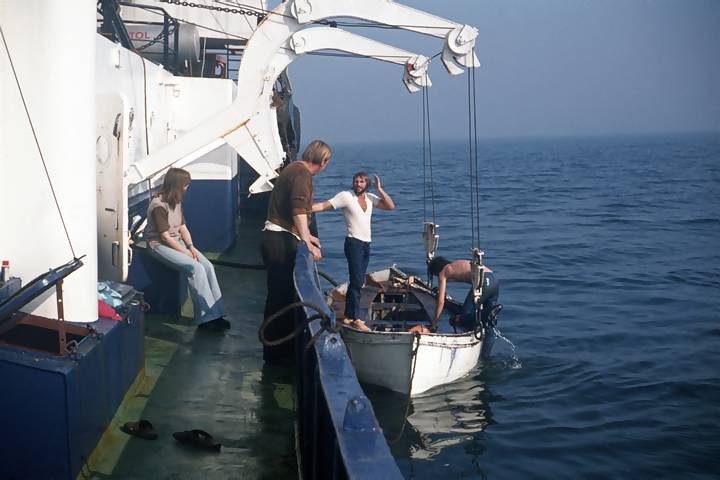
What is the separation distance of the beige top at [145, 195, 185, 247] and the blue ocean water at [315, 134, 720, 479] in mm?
3013

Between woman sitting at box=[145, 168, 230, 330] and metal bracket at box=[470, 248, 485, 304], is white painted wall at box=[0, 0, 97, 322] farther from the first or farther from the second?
metal bracket at box=[470, 248, 485, 304]

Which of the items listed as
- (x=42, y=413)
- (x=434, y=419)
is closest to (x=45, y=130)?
(x=42, y=413)

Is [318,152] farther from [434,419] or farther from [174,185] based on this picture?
[434,419]

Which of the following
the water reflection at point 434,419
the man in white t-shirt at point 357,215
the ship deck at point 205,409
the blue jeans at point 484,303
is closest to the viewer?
the ship deck at point 205,409

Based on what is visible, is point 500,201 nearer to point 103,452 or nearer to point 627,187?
point 627,187

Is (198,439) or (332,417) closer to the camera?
(332,417)

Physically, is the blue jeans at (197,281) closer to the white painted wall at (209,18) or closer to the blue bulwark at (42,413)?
the blue bulwark at (42,413)

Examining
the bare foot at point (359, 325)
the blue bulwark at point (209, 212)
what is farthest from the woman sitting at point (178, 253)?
the blue bulwark at point (209, 212)

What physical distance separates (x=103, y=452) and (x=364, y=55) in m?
7.19

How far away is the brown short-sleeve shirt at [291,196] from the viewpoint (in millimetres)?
7035

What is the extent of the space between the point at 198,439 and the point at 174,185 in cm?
358

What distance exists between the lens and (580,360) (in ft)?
43.8

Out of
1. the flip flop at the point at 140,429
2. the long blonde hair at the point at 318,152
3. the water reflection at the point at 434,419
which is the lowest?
the water reflection at the point at 434,419

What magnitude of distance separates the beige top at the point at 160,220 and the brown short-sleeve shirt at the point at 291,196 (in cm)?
172
